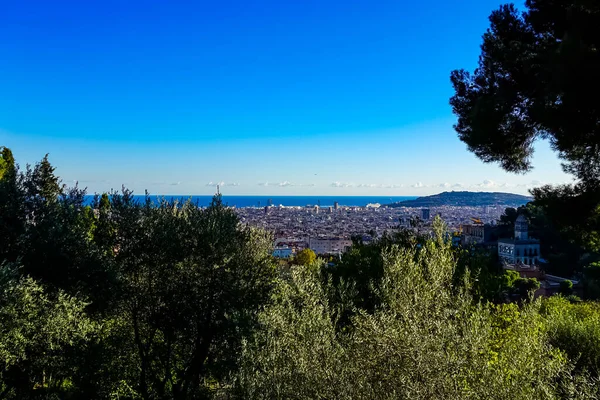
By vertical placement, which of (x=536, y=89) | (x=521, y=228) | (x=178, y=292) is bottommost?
(x=521, y=228)

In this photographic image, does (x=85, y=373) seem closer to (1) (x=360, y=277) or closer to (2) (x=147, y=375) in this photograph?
(2) (x=147, y=375)

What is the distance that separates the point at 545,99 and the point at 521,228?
5048 cm

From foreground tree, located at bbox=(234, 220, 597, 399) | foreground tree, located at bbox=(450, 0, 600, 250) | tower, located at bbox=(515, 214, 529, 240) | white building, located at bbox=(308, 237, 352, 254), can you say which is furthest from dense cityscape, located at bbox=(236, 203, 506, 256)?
foreground tree, located at bbox=(234, 220, 597, 399)

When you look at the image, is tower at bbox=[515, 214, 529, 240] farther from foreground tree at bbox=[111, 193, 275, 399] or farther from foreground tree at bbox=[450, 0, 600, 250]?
foreground tree at bbox=[111, 193, 275, 399]

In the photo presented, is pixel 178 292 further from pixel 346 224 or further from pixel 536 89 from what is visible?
pixel 346 224

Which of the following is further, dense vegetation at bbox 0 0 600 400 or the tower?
the tower

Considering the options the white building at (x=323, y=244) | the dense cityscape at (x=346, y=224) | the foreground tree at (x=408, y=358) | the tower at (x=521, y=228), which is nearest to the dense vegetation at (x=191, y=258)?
the foreground tree at (x=408, y=358)

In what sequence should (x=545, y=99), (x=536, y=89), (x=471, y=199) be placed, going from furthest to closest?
(x=471, y=199)
(x=536, y=89)
(x=545, y=99)

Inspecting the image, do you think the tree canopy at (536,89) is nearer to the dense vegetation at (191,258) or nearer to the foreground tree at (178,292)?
the dense vegetation at (191,258)

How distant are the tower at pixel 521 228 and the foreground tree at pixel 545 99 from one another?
155ft

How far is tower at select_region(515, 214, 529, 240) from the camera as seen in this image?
50344 millimetres

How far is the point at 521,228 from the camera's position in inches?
1998

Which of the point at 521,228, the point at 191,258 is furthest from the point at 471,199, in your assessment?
the point at 191,258

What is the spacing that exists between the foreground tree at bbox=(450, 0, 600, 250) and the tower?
47.1 m
